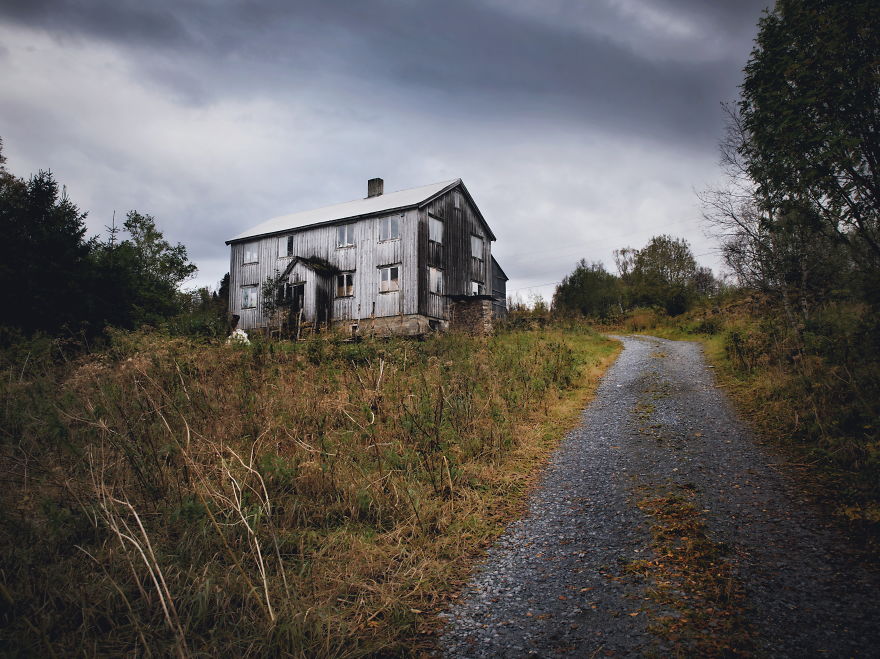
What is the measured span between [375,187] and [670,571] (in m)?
26.8

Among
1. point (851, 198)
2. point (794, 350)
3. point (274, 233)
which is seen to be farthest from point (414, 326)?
point (851, 198)

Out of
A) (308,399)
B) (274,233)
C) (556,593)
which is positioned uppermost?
(274,233)

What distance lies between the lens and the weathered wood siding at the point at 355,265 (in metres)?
22.6

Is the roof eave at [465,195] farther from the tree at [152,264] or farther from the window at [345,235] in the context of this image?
the tree at [152,264]

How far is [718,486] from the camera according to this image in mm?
4848

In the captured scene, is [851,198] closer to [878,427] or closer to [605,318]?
[878,427]

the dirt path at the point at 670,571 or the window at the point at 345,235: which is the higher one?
the window at the point at 345,235

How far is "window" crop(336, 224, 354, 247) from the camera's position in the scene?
79.0 ft

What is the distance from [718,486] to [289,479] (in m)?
4.47

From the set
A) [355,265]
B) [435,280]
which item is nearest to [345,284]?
[355,265]

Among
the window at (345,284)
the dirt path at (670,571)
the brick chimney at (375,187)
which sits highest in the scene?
the brick chimney at (375,187)

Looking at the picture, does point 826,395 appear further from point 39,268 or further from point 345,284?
point 345,284

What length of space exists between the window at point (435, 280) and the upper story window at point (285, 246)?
8.35 meters

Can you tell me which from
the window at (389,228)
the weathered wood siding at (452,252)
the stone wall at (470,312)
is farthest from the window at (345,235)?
the stone wall at (470,312)
